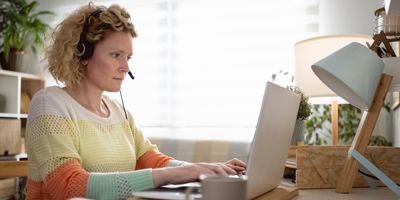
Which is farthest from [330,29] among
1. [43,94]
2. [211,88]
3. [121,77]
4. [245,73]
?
[43,94]

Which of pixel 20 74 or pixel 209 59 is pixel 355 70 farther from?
pixel 20 74

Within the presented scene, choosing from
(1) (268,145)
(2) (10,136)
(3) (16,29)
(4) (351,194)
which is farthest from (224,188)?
(3) (16,29)

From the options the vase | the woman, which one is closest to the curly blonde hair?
the woman

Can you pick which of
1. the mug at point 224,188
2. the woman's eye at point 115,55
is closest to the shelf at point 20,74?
the woman's eye at point 115,55

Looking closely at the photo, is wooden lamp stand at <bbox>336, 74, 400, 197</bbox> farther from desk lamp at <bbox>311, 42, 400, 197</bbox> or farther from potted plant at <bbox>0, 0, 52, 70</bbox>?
potted plant at <bbox>0, 0, 52, 70</bbox>

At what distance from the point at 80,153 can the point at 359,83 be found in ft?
2.56

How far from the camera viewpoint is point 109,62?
1.35 meters

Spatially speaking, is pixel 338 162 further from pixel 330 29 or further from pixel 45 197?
pixel 330 29

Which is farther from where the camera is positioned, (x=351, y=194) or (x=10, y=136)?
(x=10, y=136)

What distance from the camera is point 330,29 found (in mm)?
2850

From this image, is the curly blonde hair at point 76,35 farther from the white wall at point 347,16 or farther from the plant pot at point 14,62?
the plant pot at point 14,62

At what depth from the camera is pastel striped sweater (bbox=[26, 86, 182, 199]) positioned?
100cm

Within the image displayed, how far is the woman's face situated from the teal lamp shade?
2.20 feet

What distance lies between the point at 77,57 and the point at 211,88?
176 cm
